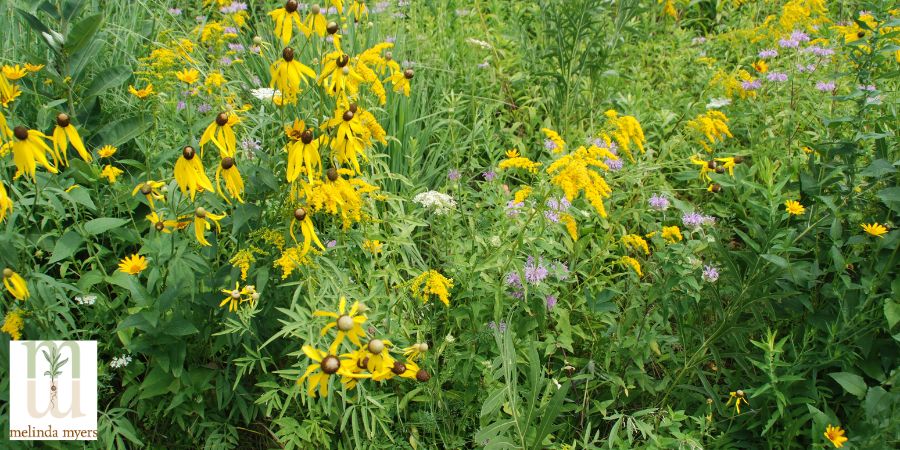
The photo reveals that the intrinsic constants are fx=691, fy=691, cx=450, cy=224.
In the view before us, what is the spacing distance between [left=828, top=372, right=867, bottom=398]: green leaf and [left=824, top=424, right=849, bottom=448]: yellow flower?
0.12 metres

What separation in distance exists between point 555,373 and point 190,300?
3.70 ft

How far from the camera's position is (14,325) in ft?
5.64

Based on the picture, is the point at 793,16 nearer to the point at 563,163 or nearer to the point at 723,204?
the point at 723,204

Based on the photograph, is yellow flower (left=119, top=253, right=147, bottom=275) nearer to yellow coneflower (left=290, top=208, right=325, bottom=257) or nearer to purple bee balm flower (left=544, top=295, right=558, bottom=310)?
yellow coneflower (left=290, top=208, right=325, bottom=257)

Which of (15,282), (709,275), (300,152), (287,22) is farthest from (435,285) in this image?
(15,282)

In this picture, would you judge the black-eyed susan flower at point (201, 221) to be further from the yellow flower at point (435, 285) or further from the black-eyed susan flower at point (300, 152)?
the yellow flower at point (435, 285)

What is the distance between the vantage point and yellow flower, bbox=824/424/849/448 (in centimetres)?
180

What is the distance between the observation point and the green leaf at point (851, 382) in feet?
6.30

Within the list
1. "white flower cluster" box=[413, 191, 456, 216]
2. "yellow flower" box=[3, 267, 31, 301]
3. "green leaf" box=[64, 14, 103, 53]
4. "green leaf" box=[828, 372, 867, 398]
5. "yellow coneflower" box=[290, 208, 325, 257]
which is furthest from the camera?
"green leaf" box=[64, 14, 103, 53]

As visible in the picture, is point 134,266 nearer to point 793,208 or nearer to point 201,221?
point 201,221

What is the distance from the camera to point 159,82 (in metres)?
2.42

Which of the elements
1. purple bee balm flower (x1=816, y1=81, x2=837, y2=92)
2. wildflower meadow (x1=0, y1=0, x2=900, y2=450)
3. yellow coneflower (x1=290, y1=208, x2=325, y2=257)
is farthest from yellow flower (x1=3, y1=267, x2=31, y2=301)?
purple bee balm flower (x1=816, y1=81, x2=837, y2=92)

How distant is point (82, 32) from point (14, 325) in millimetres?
1209

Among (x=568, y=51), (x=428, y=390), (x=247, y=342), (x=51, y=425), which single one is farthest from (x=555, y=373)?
(x=568, y=51)
